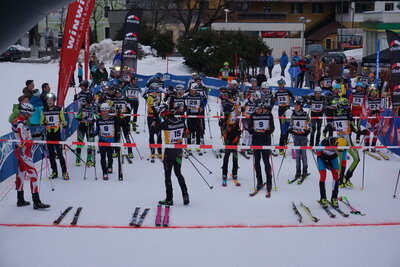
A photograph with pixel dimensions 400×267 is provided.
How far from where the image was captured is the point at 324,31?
60.9 m

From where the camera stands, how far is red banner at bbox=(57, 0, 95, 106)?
14.6 meters

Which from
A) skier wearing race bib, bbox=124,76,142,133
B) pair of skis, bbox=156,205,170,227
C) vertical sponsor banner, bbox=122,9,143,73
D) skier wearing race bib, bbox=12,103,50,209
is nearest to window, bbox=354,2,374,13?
vertical sponsor banner, bbox=122,9,143,73

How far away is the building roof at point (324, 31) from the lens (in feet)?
197

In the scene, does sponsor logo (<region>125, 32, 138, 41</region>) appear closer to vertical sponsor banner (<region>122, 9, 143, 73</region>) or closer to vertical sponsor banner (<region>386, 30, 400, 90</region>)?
vertical sponsor banner (<region>122, 9, 143, 73</region>)

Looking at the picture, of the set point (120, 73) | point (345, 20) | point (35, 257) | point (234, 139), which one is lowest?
point (35, 257)

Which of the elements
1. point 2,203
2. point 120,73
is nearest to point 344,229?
point 2,203

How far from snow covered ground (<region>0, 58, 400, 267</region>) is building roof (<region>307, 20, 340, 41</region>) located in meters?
48.1

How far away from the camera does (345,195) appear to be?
39.0 feet

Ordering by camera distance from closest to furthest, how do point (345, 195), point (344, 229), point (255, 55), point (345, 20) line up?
point (344, 229) → point (345, 195) → point (255, 55) → point (345, 20)

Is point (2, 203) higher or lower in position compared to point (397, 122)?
lower

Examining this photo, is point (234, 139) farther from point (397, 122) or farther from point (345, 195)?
Answer: point (397, 122)

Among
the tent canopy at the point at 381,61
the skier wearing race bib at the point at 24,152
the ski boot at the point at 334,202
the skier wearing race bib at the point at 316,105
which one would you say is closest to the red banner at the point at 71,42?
the skier wearing race bib at the point at 24,152

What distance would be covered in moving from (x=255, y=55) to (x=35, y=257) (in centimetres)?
2729

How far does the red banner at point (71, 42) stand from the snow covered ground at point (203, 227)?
2.32m
